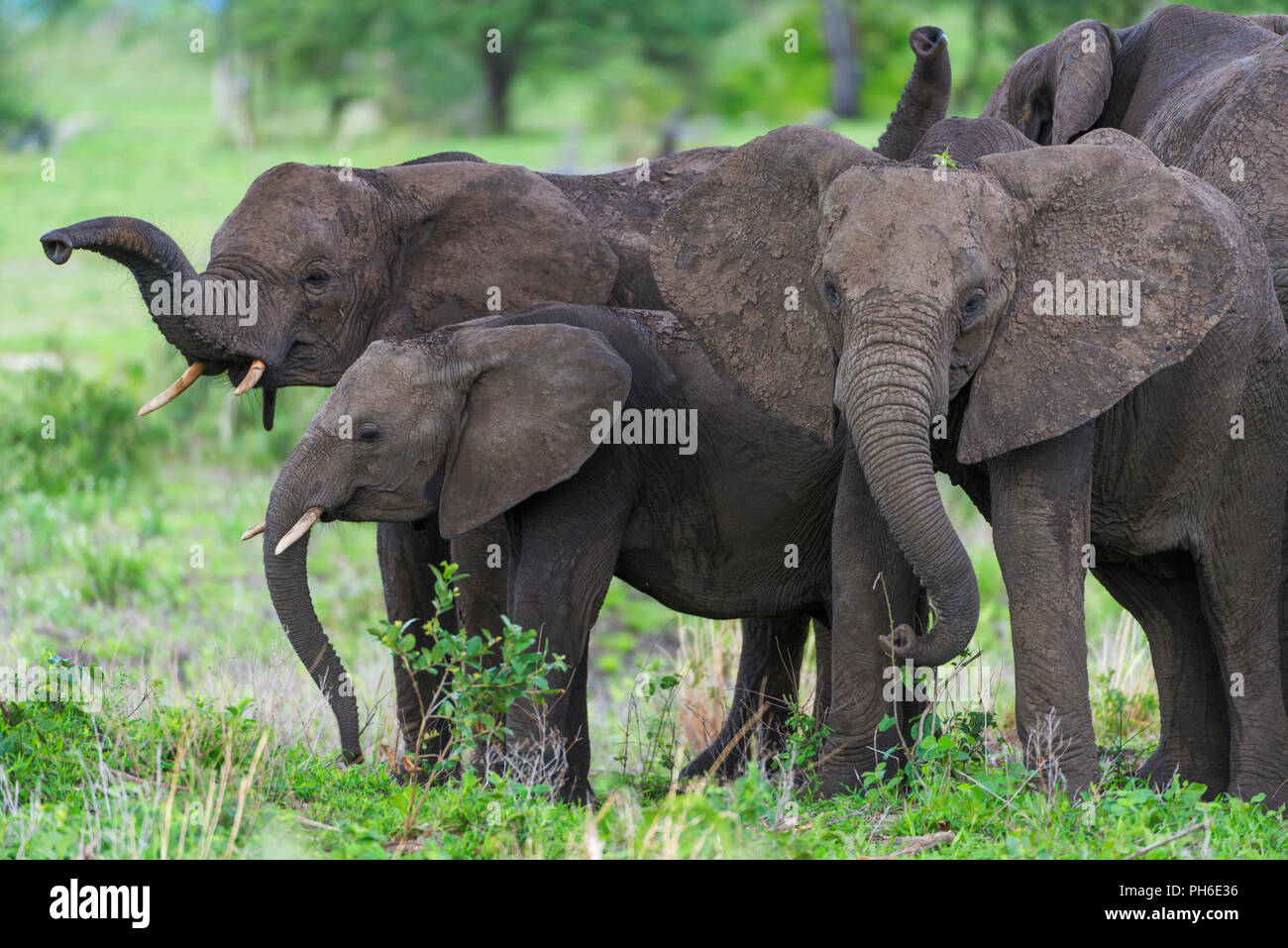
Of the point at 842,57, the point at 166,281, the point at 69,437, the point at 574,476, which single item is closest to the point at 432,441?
the point at 574,476

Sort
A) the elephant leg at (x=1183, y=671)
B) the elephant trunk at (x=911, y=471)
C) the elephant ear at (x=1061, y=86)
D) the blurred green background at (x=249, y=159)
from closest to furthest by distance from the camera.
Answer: the elephant trunk at (x=911, y=471), the elephant leg at (x=1183, y=671), the elephant ear at (x=1061, y=86), the blurred green background at (x=249, y=159)

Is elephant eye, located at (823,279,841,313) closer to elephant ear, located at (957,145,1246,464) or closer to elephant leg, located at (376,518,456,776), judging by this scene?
elephant ear, located at (957,145,1246,464)

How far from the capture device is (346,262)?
24.6 ft

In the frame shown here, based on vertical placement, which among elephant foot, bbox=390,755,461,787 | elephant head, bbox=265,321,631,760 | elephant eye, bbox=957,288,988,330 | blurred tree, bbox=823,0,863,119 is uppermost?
blurred tree, bbox=823,0,863,119

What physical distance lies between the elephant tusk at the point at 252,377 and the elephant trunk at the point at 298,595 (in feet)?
2.25

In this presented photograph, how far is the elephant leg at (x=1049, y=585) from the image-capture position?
6.18 metres

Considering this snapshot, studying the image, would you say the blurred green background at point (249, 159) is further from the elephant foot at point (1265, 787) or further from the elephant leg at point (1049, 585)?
the elephant leg at point (1049, 585)

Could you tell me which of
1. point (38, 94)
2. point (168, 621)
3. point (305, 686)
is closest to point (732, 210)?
point (305, 686)

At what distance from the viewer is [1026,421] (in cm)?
600

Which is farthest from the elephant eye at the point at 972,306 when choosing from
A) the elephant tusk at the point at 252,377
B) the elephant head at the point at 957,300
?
the elephant tusk at the point at 252,377

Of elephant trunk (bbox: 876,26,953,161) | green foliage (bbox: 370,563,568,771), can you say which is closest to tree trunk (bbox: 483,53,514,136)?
elephant trunk (bbox: 876,26,953,161)

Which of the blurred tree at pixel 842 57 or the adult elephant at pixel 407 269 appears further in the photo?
the blurred tree at pixel 842 57

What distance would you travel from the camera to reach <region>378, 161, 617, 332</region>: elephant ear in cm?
777

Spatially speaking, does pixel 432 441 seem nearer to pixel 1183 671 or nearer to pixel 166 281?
pixel 166 281
